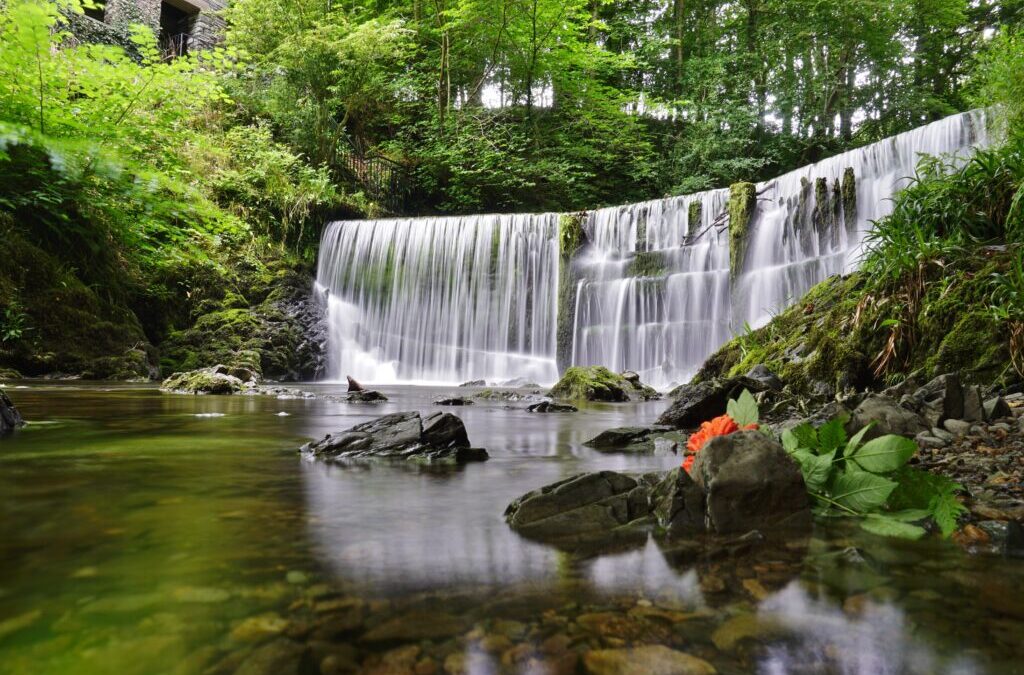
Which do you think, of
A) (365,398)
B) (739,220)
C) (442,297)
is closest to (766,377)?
(365,398)

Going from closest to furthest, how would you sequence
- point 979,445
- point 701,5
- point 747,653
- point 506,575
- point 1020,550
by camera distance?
1. point 747,653
2. point 506,575
3. point 1020,550
4. point 979,445
5. point 701,5

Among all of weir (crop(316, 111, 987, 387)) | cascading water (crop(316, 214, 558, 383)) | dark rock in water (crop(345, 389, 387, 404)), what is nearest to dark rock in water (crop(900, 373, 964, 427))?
dark rock in water (crop(345, 389, 387, 404))

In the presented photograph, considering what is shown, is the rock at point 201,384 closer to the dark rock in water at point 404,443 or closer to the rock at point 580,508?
the dark rock in water at point 404,443

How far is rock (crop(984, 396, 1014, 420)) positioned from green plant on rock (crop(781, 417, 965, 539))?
6.06 feet

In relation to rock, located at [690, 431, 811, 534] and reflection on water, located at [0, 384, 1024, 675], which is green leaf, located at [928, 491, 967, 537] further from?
rock, located at [690, 431, 811, 534]

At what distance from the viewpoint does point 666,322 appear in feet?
46.9

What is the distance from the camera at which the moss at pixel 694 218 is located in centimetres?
1502

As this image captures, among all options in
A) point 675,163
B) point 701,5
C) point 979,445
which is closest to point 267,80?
point 675,163

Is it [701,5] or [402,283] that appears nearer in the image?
[402,283]

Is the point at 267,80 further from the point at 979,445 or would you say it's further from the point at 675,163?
the point at 979,445

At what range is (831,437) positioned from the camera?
205 cm

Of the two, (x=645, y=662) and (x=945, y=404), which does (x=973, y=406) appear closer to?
(x=945, y=404)

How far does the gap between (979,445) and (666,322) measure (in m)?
11.6

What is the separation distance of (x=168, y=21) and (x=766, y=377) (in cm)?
2868
